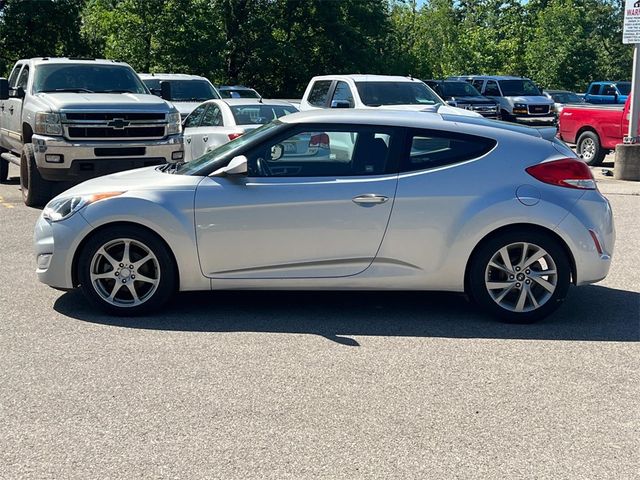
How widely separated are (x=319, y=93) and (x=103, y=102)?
6.57 metres

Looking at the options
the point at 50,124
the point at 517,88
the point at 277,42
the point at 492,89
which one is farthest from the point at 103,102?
the point at 277,42

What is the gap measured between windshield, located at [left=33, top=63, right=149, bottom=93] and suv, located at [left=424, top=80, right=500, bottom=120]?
14050 millimetres

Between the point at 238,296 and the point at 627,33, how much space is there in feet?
38.5

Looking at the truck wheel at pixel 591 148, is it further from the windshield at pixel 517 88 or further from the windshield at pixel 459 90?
the windshield at pixel 517 88

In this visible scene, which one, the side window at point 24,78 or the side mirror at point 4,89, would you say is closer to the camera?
the side mirror at point 4,89

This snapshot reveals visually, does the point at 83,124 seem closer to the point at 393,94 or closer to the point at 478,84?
the point at 393,94

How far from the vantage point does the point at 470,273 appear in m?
6.41

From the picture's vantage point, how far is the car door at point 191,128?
14469mm

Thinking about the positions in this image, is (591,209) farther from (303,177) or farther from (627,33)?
(627,33)

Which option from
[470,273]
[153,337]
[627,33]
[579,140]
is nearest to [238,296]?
[153,337]

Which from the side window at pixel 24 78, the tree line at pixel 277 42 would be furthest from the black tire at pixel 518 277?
the tree line at pixel 277 42

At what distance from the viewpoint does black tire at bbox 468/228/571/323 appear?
6.34 metres

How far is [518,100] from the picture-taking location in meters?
28.6

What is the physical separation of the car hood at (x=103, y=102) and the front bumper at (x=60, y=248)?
596 cm
